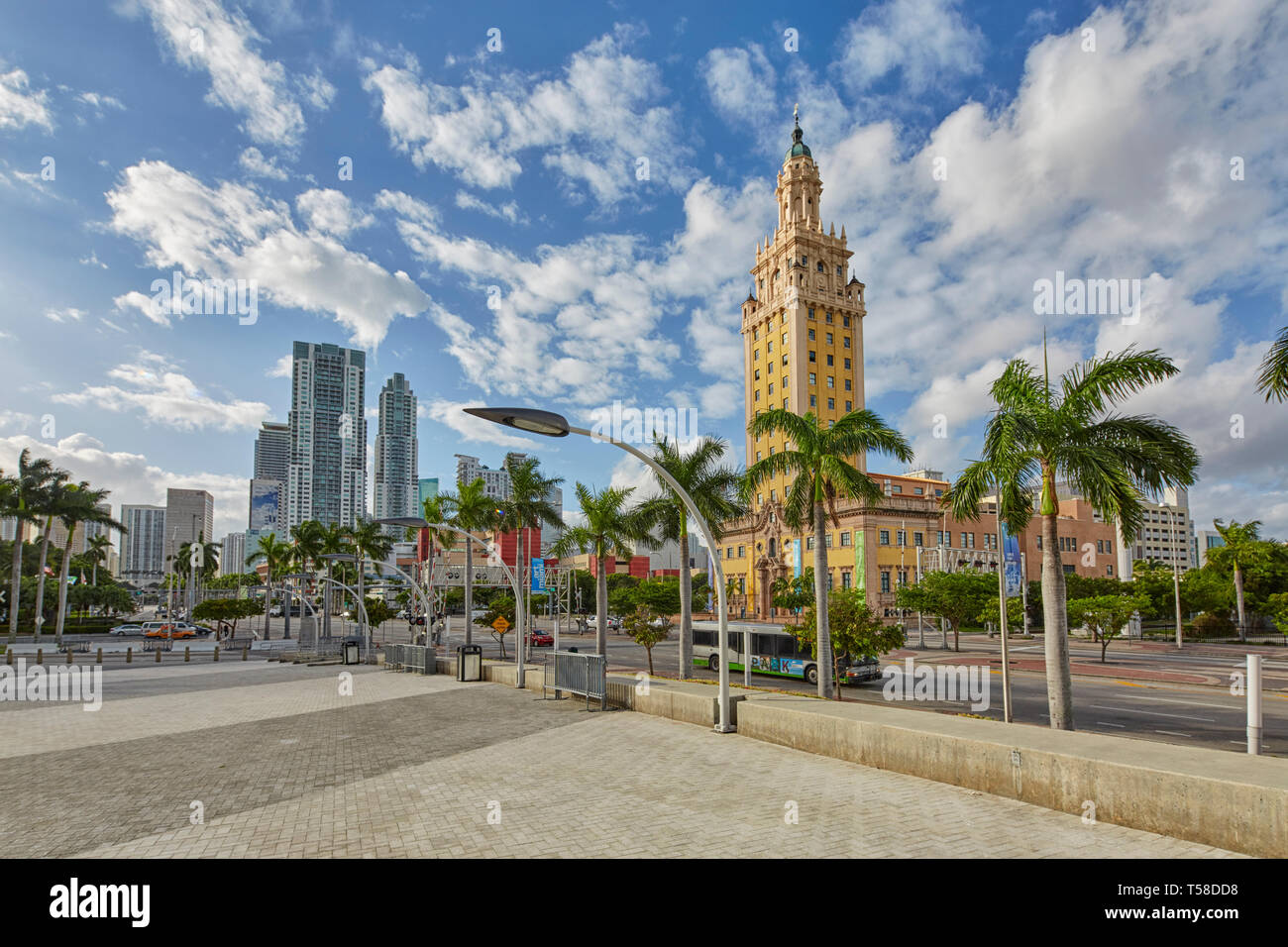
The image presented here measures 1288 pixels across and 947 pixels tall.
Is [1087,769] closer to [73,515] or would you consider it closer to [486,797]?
[486,797]

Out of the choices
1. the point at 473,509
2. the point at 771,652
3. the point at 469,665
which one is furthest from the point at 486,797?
the point at 473,509

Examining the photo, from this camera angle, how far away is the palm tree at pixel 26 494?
52625 mm

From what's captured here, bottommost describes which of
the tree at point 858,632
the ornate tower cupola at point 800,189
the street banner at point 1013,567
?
the tree at point 858,632

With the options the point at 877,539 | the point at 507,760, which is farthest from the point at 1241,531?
the point at 507,760

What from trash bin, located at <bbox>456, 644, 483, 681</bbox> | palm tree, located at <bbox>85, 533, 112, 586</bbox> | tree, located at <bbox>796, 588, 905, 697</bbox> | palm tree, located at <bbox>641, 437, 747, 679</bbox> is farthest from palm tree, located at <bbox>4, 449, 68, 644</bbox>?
tree, located at <bbox>796, 588, 905, 697</bbox>

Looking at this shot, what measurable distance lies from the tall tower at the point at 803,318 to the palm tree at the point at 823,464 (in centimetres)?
6407

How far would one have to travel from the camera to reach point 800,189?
91.2 m

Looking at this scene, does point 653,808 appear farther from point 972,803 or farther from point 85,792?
point 85,792

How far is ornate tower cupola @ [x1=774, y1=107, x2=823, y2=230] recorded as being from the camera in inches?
3583

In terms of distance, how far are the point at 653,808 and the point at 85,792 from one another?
26.7 feet

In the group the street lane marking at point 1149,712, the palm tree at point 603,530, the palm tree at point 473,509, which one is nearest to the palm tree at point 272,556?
the palm tree at point 473,509

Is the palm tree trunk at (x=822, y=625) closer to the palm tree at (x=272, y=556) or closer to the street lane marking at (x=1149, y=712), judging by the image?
the street lane marking at (x=1149, y=712)

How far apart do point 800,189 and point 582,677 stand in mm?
87531

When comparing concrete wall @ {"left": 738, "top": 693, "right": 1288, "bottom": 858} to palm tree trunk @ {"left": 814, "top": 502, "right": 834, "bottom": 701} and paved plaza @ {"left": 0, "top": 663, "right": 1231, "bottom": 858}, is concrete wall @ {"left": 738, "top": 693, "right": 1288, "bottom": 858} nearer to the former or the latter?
paved plaza @ {"left": 0, "top": 663, "right": 1231, "bottom": 858}
